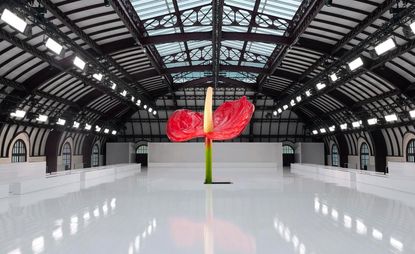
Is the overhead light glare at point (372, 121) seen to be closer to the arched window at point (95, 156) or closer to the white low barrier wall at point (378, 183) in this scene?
the white low barrier wall at point (378, 183)

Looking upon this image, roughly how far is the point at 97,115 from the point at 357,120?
25.9m

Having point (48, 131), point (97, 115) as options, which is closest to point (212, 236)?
point (48, 131)

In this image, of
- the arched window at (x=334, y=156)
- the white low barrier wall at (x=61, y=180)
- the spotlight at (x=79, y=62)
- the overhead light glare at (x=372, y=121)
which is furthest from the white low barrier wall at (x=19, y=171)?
the arched window at (x=334, y=156)

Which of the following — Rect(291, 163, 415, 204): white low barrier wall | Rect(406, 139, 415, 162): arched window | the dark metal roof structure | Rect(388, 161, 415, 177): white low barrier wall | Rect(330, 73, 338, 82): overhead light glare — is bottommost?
Rect(291, 163, 415, 204): white low barrier wall

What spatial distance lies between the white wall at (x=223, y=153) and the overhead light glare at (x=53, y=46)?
27798 mm

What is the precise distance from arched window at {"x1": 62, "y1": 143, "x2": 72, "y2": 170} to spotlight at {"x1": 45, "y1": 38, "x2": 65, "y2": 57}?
73.4 ft

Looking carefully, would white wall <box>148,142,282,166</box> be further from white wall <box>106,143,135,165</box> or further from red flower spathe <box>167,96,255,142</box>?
red flower spathe <box>167,96,255,142</box>

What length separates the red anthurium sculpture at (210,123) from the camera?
65.0 ft

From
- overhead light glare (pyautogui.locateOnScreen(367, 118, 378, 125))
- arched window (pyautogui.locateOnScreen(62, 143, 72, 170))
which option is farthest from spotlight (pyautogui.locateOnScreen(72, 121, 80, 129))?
overhead light glare (pyautogui.locateOnScreen(367, 118, 378, 125))

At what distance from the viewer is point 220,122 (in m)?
20.8

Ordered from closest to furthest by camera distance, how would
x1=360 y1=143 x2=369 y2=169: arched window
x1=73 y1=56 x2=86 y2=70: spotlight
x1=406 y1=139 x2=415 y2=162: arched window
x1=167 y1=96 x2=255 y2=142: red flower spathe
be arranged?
1. x1=73 y1=56 x2=86 y2=70: spotlight
2. x1=167 y1=96 x2=255 y2=142: red flower spathe
3. x1=406 y1=139 x2=415 y2=162: arched window
4. x1=360 y1=143 x2=369 y2=169: arched window

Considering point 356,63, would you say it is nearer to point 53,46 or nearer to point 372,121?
point 372,121

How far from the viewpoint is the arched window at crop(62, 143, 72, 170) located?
117 feet

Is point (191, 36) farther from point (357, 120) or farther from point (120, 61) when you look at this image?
point (357, 120)
